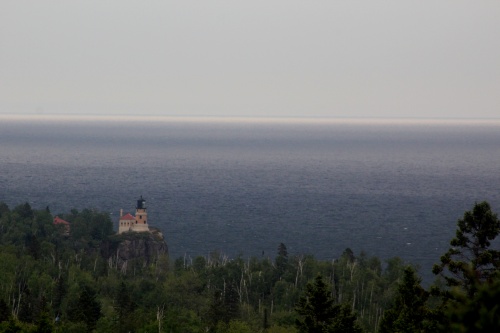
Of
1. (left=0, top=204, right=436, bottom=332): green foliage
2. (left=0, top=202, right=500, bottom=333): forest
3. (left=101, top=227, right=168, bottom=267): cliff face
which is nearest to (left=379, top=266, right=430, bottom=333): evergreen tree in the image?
(left=0, top=202, right=500, bottom=333): forest

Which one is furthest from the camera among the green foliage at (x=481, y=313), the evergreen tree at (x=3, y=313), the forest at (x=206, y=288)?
the evergreen tree at (x=3, y=313)

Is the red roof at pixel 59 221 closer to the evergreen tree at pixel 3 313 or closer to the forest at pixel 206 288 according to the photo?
the forest at pixel 206 288

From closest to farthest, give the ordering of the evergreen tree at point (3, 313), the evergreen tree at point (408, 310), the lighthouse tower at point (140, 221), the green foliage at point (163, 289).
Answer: the evergreen tree at point (408, 310)
the evergreen tree at point (3, 313)
the green foliage at point (163, 289)
the lighthouse tower at point (140, 221)

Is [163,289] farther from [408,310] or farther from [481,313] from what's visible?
→ [481,313]

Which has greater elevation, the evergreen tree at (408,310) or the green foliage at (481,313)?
the green foliage at (481,313)

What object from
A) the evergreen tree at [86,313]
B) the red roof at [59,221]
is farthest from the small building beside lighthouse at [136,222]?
the evergreen tree at [86,313]

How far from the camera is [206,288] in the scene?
74062 mm

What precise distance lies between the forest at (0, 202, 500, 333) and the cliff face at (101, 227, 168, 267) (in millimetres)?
780

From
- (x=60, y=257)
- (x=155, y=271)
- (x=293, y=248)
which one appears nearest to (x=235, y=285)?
(x=155, y=271)

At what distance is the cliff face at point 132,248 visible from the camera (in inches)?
3809

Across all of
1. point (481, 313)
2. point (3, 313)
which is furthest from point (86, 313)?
point (481, 313)

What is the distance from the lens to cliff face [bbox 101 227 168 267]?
96.8m

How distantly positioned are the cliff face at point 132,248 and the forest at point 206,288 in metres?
0.78

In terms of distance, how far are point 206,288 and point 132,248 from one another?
27.6 metres
